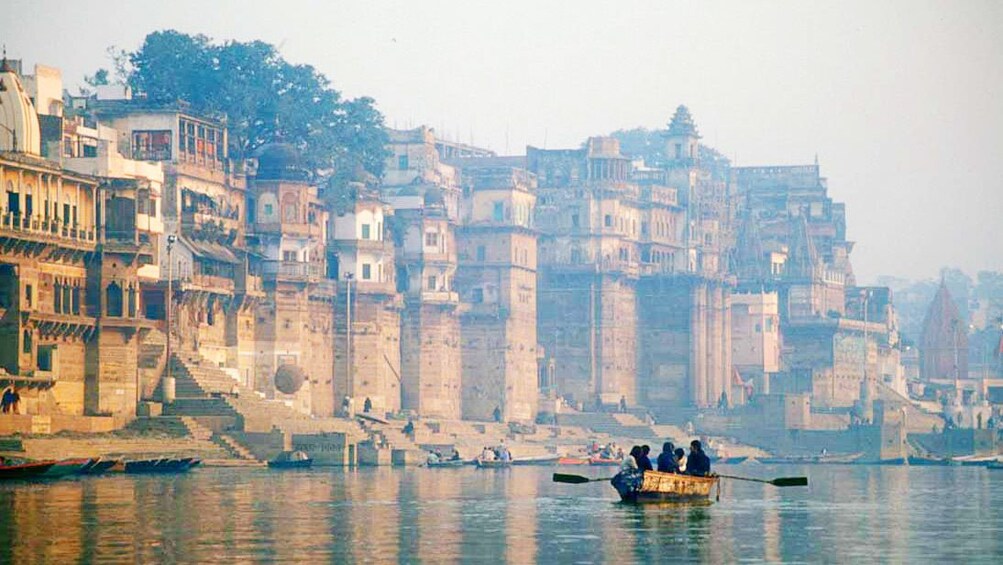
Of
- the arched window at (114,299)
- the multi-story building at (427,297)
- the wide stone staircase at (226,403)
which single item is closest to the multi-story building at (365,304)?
the multi-story building at (427,297)

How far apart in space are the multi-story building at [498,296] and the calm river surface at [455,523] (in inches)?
1375

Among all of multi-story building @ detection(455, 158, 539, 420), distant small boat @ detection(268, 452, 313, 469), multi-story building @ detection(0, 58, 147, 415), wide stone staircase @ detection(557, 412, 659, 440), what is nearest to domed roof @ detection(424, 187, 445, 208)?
multi-story building @ detection(455, 158, 539, 420)

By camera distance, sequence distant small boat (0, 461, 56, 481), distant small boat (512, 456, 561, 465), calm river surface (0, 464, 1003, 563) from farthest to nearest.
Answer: distant small boat (512, 456, 561, 465) → distant small boat (0, 461, 56, 481) → calm river surface (0, 464, 1003, 563)

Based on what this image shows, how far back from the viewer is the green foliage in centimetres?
10031

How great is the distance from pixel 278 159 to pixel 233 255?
6813 millimetres

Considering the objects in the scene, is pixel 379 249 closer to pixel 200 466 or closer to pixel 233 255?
pixel 233 255

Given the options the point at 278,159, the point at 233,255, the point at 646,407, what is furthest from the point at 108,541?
the point at 646,407

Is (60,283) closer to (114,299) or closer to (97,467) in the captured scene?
(114,299)

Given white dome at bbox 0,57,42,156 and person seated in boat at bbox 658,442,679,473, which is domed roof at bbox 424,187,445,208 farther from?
person seated in boat at bbox 658,442,679,473

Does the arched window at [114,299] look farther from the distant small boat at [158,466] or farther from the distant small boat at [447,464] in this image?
the distant small boat at [447,464]

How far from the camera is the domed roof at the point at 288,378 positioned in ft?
293

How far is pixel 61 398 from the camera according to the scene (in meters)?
74.5

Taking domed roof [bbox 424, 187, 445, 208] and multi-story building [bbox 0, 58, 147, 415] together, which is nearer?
multi-story building [bbox 0, 58, 147, 415]

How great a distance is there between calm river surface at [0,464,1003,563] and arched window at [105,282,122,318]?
6608 mm
